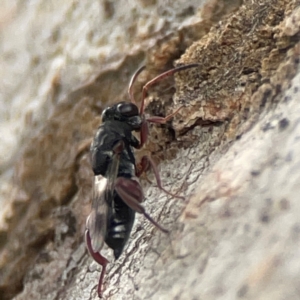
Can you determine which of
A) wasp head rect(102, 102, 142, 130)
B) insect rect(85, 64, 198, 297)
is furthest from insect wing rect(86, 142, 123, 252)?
wasp head rect(102, 102, 142, 130)

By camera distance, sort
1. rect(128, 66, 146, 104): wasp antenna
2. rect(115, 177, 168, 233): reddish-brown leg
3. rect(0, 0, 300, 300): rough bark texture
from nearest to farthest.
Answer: rect(0, 0, 300, 300): rough bark texture < rect(115, 177, 168, 233): reddish-brown leg < rect(128, 66, 146, 104): wasp antenna

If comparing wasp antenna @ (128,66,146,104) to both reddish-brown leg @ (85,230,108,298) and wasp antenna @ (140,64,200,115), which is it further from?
reddish-brown leg @ (85,230,108,298)

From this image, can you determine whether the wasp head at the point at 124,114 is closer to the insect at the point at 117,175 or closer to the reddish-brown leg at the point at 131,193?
the insect at the point at 117,175

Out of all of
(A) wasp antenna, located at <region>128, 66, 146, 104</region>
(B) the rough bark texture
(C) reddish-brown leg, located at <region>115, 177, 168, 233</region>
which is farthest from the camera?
(A) wasp antenna, located at <region>128, 66, 146, 104</region>

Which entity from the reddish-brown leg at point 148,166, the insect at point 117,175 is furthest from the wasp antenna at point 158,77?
the reddish-brown leg at point 148,166

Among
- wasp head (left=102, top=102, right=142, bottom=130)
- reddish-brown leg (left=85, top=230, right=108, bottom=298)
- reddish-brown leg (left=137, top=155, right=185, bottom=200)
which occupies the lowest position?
reddish-brown leg (left=85, top=230, right=108, bottom=298)

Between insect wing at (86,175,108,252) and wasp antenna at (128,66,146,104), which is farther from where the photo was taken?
wasp antenna at (128,66,146,104)

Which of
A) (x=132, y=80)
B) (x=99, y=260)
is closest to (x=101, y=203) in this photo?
(x=99, y=260)

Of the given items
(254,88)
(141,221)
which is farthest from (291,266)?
(141,221)
